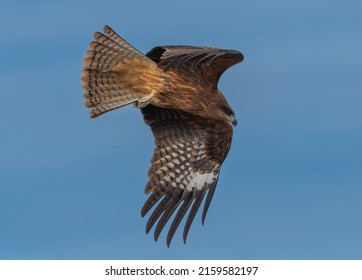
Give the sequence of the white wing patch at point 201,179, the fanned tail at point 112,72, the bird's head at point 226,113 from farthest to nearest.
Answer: the white wing patch at point 201,179
the bird's head at point 226,113
the fanned tail at point 112,72

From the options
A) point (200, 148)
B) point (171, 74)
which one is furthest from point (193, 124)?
point (171, 74)

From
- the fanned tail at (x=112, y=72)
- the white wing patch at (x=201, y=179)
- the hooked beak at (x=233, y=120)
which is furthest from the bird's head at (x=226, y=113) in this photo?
the fanned tail at (x=112, y=72)

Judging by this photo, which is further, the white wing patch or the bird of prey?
the white wing patch

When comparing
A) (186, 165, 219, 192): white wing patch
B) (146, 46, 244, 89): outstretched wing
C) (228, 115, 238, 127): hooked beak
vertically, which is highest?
(146, 46, 244, 89): outstretched wing

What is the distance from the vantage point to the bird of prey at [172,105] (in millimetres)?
12070

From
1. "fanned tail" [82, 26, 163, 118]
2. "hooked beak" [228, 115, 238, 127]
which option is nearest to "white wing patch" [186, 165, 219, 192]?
"hooked beak" [228, 115, 238, 127]

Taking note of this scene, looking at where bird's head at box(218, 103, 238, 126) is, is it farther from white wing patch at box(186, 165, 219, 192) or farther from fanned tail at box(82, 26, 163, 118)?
fanned tail at box(82, 26, 163, 118)

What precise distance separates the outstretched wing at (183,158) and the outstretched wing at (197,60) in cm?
84

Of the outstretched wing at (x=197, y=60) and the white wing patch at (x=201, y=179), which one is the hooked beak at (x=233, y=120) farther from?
the white wing patch at (x=201, y=179)

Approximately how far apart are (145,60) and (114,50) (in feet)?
1.35

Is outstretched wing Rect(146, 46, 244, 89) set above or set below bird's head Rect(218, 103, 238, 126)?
above

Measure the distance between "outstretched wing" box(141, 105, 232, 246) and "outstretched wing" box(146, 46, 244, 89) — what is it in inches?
33.2

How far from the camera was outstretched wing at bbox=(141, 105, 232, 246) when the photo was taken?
12.9 m

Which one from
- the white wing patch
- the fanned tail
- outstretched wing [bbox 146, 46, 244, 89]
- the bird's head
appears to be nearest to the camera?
outstretched wing [bbox 146, 46, 244, 89]
